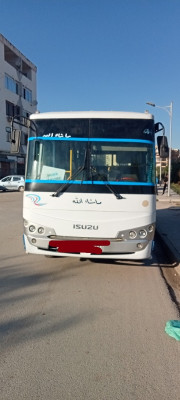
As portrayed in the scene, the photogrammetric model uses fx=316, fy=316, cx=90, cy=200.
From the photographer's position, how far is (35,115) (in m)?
5.47

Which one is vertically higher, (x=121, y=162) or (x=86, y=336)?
(x=121, y=162)

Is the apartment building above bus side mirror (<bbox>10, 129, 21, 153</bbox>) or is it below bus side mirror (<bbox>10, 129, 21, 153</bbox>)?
above

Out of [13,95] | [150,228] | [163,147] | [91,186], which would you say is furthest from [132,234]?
[13,95]

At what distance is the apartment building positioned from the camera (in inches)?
1638

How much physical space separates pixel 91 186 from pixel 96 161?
17.0 inches

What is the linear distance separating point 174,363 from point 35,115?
4271mm

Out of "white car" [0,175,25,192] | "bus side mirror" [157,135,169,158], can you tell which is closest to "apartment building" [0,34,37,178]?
"white car" [0,175,25,192]

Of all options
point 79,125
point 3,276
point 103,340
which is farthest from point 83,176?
point 103,340

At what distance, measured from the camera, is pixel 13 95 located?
147 ft

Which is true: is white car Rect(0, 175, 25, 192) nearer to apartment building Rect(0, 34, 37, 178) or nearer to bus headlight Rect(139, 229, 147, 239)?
apartment building Rect(0, 34, 37, 178)

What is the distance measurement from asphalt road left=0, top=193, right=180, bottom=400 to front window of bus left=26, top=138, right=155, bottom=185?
1716 millimetres

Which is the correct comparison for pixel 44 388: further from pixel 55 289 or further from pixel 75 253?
pixel 75 253

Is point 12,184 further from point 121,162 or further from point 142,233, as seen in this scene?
point 142,233

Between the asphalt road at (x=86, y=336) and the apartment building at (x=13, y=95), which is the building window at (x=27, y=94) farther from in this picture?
the asphalt road at (x=86, y=336)
